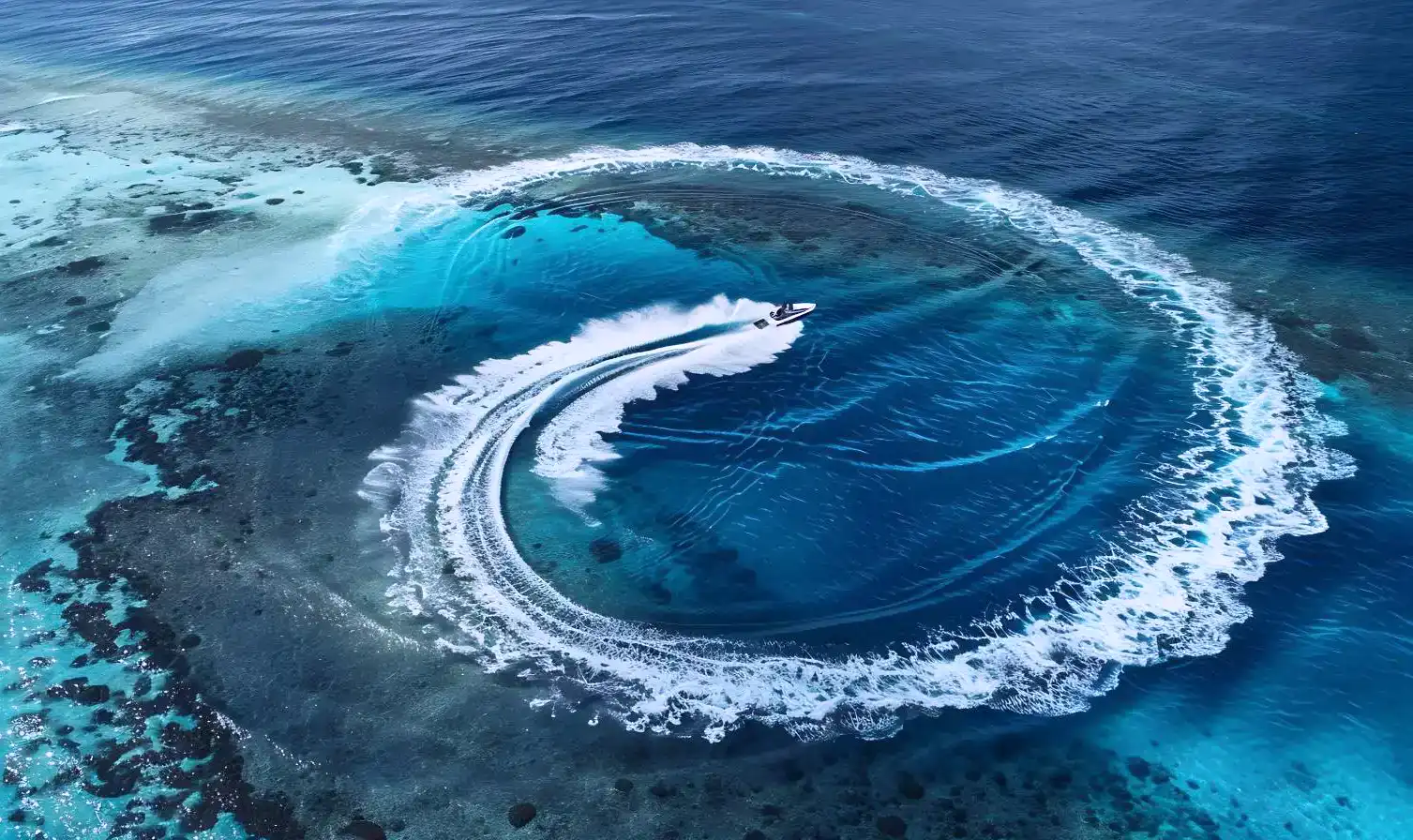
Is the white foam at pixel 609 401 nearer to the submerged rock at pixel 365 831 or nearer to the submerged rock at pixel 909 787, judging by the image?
the submerged rock at pixel 365 831

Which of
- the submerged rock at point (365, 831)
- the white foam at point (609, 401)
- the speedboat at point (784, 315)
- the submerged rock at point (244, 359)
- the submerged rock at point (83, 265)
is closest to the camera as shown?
the submerged rock at point (365, 831)

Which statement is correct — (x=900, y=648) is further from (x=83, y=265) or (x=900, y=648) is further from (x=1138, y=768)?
(x=83, y=265)

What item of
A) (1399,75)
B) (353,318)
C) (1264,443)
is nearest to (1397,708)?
(1264,443)

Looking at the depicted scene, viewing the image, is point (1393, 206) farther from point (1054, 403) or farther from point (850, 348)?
point (850, 348)

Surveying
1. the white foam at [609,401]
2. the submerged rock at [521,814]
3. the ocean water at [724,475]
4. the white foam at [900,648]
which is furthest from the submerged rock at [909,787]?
the white foam at [609,401]

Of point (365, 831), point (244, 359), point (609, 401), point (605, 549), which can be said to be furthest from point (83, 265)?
point (365, 831)

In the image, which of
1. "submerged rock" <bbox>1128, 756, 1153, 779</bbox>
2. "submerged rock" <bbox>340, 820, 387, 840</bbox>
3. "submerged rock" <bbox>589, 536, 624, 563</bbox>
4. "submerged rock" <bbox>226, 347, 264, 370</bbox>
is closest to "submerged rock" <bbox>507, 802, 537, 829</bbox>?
"submerged rock" <bbox>340, 820, 387, 840</bbox>
